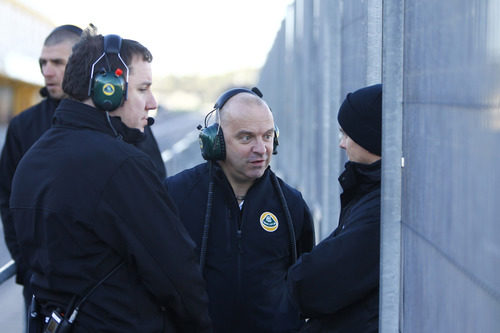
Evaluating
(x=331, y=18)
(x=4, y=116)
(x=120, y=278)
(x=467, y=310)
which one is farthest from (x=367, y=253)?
(x=4, y=116)

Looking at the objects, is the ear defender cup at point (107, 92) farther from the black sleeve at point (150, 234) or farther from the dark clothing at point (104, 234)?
the black sleeve at point (150, 234)

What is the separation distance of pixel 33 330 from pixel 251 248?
3.37 feet

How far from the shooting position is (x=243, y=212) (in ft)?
9.98

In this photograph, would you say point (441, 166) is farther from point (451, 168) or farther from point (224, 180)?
point (224, 180)

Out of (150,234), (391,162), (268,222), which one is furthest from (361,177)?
(150,234)

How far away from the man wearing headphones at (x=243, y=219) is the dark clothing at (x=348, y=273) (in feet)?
→ 1.54

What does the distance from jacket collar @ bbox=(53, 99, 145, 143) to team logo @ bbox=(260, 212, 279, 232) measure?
3.02 feet

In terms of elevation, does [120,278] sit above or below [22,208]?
below

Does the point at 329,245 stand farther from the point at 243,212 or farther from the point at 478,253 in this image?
the point at 478,253

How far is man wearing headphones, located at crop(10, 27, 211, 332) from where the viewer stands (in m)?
2.13

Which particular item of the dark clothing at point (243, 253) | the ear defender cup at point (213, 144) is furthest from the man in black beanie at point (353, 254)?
the ear defender cup at point (213, 144)

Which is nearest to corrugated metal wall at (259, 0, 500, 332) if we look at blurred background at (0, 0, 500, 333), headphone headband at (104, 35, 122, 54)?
blurred background at (0, 0, 500, 333)

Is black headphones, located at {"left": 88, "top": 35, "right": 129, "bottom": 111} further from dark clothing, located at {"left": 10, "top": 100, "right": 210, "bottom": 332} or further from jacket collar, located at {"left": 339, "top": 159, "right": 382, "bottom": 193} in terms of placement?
jacket collar, located at {"left": 339, "top": 159, "right": 382, "bottom": 193}

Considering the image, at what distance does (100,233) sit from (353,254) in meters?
0.90
